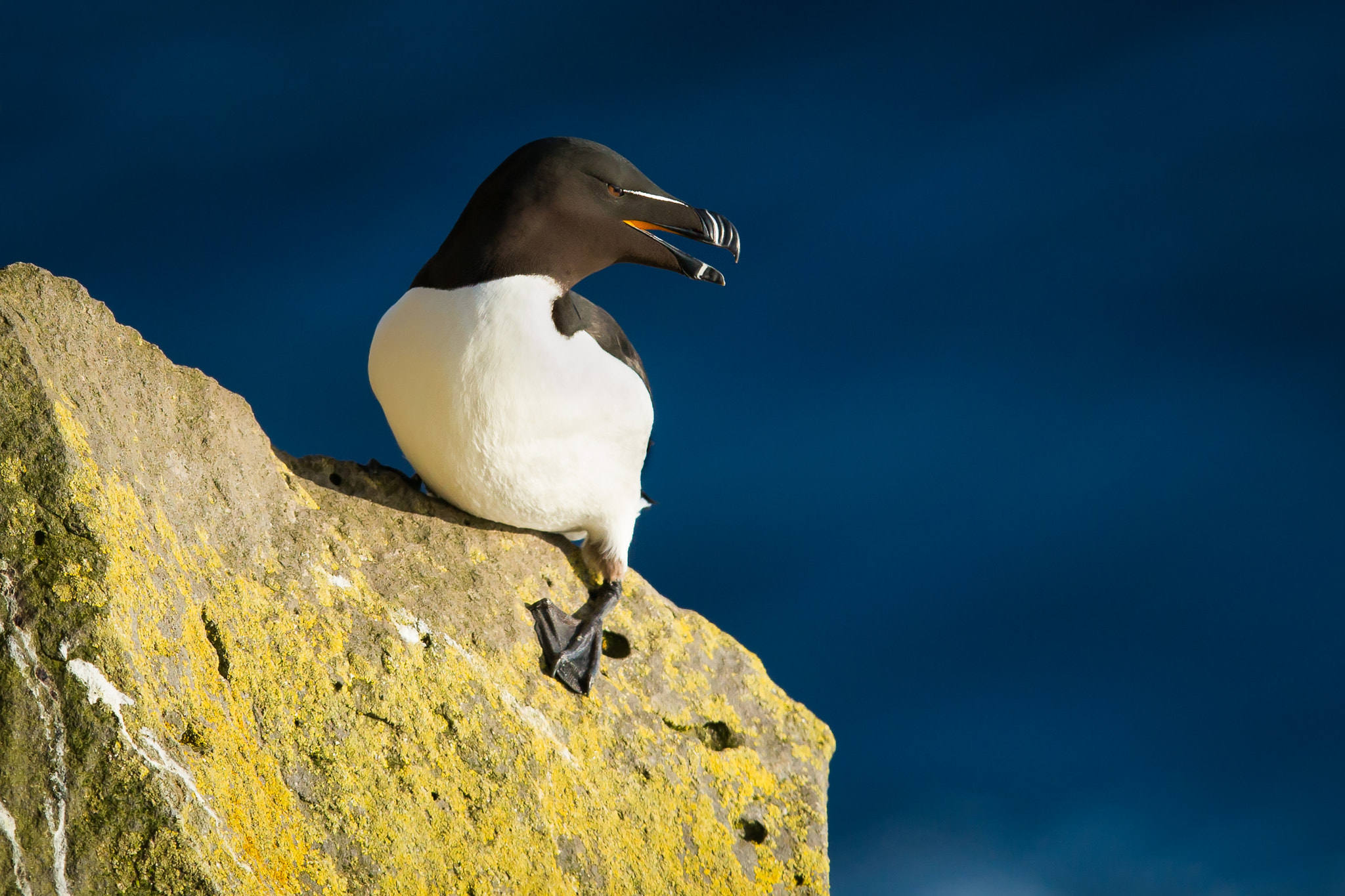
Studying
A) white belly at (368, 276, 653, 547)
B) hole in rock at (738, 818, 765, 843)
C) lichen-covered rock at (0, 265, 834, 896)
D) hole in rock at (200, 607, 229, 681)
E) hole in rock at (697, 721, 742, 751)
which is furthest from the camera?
hole in rock at (697, 721, 742, 751)

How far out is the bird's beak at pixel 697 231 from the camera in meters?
4.62

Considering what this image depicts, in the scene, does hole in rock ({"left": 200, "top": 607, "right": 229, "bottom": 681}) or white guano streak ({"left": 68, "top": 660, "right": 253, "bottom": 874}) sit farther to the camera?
hole in rock ({"left": 200, "top": 607, "right": 229, "bottom": 681})

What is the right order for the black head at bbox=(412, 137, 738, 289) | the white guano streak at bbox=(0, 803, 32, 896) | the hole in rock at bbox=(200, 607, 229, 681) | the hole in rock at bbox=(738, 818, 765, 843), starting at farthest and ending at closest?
the hole in rock at bbox=(738, 818, 765, 843) → the black head at bbox=(412, 137, 738, 289) → the hole in rock at bbox=(200, 607, 229, 681) → the white guano streak at bbox=(0, 803, 32, 896)

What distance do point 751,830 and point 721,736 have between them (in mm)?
394

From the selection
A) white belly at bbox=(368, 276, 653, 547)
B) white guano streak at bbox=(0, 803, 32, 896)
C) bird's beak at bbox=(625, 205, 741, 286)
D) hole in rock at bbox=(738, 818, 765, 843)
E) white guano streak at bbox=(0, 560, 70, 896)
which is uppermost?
bird's beak at bbox=(625, 205, 741, 286)

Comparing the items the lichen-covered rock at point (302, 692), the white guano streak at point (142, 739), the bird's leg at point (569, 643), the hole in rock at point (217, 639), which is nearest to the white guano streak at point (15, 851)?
the lichen-covered rock at point (302, 692)

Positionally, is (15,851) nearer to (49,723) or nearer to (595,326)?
(49,723)

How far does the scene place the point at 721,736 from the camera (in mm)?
4816

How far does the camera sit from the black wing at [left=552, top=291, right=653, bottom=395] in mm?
4406

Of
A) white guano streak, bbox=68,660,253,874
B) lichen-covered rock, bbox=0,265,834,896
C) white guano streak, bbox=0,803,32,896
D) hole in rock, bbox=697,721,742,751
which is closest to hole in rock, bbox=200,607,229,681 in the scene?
lichen-covered rock, bbox=0,265,834,896

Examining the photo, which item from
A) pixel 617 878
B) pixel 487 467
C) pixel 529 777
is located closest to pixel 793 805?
pixel 617 878

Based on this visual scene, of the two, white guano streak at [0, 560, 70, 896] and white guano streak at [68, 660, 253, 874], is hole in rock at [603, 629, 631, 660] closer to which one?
white guano streak at [68, 660, 253, 874]

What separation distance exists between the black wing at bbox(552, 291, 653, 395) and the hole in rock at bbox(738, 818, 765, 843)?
1761 mm

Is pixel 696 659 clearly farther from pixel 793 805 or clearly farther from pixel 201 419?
pixel 201 419
